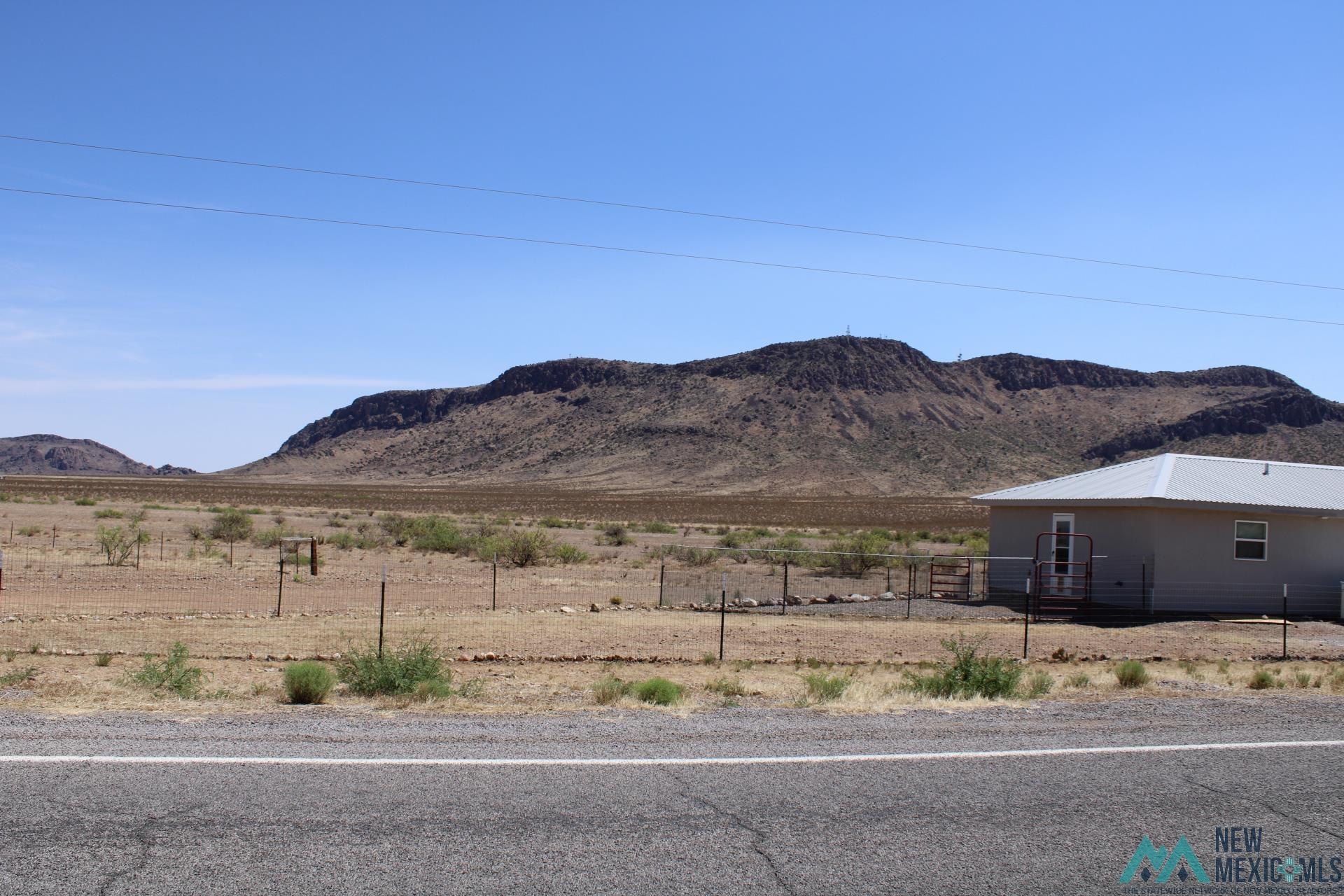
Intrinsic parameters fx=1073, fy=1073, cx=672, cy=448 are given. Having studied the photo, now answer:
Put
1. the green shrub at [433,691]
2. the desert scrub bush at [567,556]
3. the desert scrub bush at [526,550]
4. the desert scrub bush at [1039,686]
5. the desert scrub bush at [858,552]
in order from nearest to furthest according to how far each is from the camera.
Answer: the green shrub at [433,691]
the desert scrub bush at [1039,686]
the desert scrub bush at [526,550]
the desert scrub bush at [858,552]
the desert scrub bush at [567,556]

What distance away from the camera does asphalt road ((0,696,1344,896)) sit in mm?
5543

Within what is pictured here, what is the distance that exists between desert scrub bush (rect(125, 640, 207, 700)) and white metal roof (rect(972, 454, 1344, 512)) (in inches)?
857

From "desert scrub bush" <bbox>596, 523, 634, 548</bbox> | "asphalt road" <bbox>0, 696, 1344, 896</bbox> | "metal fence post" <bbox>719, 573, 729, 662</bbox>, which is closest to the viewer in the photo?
"asphalt road" <bbox>0, 696, 1344, 896</bbox>

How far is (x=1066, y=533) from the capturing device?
2812 centimetres

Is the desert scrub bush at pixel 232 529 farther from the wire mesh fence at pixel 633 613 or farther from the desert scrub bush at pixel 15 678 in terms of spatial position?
the desert scrub bush at pixel 15 678

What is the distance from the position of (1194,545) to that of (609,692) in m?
20.6

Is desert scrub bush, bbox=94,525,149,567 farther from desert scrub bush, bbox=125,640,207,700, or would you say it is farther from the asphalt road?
the asphalt road

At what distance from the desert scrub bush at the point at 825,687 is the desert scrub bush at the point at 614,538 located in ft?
117

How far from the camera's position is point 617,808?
6660mm

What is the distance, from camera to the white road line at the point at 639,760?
7434 mm

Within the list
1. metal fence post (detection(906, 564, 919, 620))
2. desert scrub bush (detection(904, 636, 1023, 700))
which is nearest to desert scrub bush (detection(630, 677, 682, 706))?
desert scrub bush (detection(904, 636, 1023, 700))

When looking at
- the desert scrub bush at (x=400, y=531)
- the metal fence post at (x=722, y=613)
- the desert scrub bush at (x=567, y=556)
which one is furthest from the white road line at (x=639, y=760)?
the desert scrub bush at (x=400, y=531)

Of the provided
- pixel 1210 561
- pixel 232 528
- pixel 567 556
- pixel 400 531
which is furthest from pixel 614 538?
pixel 1210 561

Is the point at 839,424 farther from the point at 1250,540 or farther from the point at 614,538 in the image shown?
the point at 1250,540
